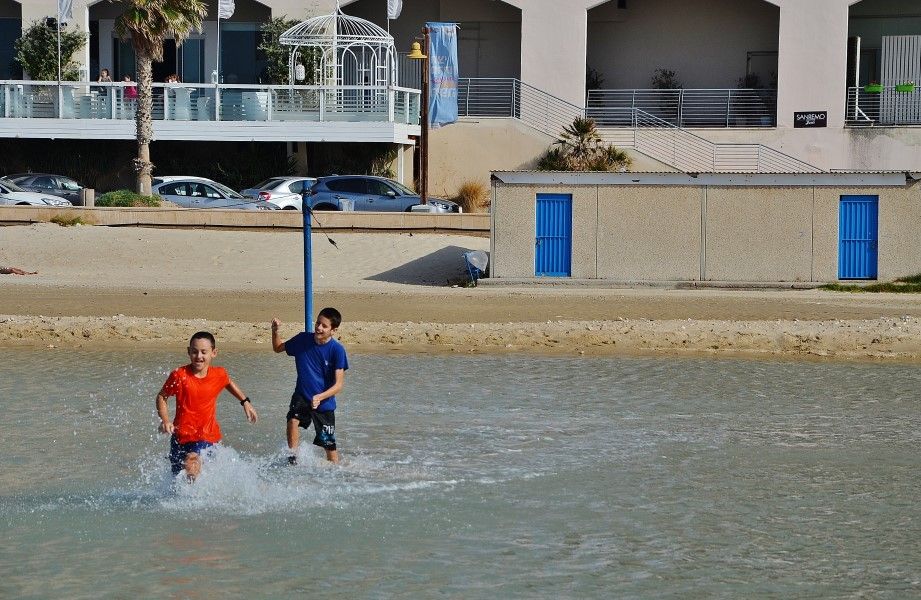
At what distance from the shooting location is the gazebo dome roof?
39219mm

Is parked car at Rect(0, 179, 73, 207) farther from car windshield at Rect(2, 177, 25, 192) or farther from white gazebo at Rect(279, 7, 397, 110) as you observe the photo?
white gazebo at Rect(279, 7, 397, 110)

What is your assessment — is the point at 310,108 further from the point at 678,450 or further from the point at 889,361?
the point at 678,450

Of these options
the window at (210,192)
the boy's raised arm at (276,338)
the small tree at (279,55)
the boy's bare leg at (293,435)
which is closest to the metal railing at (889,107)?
the small tree at (279,55)

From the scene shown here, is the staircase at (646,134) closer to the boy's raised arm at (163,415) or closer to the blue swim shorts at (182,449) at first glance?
the blue swim shorts at (182,449)

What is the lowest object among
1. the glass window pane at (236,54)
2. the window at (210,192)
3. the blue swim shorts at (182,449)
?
the blue swim shorts at (182,449)

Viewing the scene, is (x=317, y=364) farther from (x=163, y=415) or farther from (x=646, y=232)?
(x=646, y=232)

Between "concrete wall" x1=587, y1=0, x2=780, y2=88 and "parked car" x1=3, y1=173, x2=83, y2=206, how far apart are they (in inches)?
684

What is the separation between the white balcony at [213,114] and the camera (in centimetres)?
3816

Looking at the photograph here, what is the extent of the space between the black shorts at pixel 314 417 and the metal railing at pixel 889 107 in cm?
3318

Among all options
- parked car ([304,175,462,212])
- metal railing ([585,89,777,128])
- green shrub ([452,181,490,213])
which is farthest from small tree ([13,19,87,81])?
metal railing ([585,89,777,128])

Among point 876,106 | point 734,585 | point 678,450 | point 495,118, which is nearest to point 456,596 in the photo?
point 734,585

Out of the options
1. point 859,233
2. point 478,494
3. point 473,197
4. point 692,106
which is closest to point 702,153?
point 692,106

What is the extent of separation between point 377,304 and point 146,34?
1574 cm

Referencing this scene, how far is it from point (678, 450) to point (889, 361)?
7.36 metres
